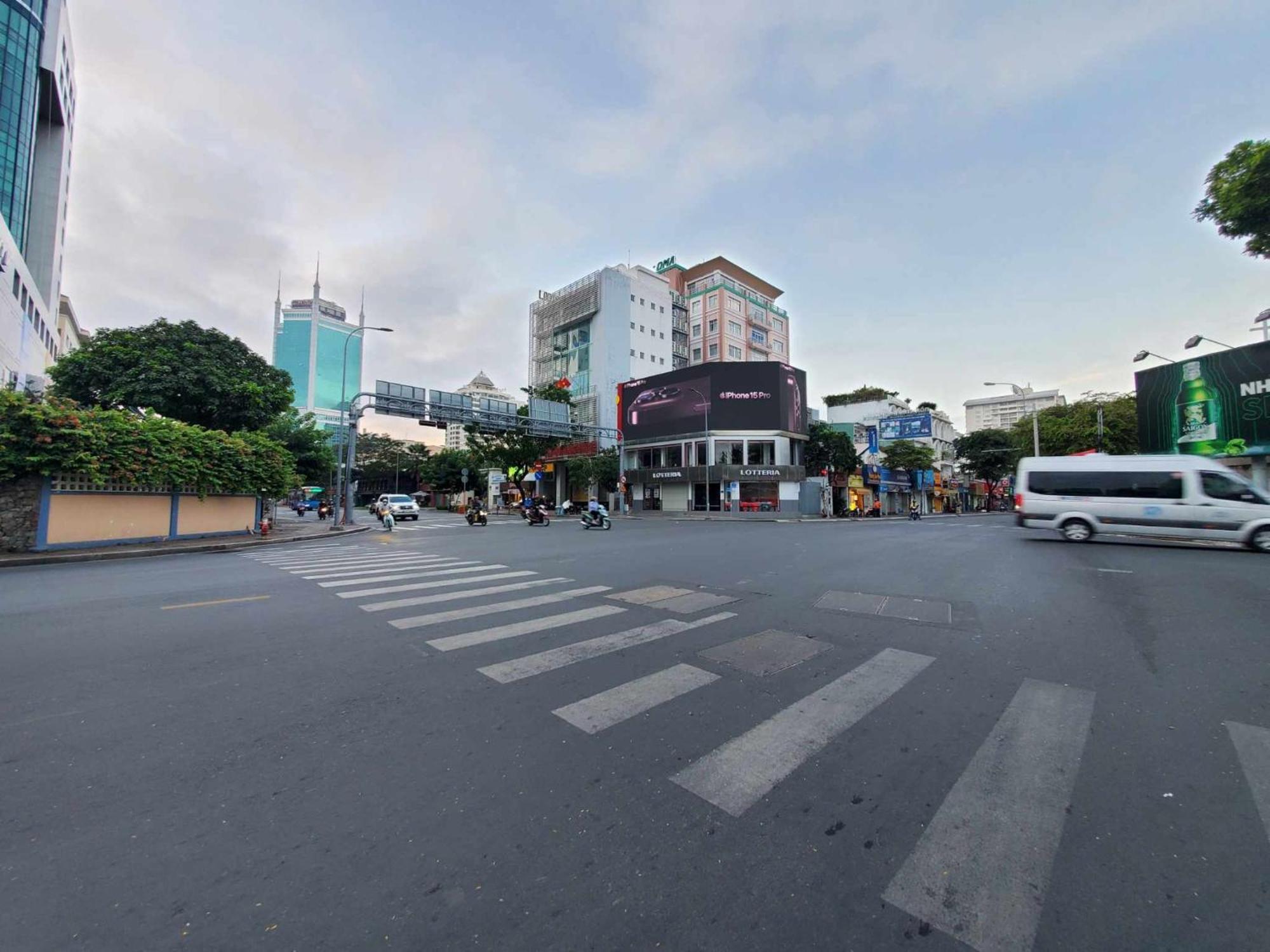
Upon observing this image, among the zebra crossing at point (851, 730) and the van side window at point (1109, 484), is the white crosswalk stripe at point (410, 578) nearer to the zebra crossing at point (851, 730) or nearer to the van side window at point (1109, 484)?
the zebra crossing at point (851, 730)

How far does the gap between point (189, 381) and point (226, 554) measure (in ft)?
41.5

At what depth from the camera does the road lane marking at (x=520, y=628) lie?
5.22 meters

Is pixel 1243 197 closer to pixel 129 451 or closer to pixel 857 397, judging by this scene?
pixel 129 451

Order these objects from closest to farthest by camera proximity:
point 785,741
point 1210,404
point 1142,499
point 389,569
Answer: point 785,741, point 389,569, point 1142,499, point 1210,404

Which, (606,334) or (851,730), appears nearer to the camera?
(851,730)

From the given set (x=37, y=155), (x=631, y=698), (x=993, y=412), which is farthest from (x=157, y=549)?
(x=993, y=412)

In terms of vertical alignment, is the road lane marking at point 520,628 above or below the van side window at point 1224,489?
below

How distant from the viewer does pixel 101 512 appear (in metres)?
15.4

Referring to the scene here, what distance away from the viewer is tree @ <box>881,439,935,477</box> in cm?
4938

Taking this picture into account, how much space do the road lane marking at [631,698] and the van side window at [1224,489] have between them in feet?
53.1

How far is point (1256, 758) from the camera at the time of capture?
115 inches

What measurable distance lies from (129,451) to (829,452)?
41980 millimetres

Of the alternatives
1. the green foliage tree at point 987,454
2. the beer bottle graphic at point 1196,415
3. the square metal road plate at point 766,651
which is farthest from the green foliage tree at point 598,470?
the square metal road plate at point 766,651

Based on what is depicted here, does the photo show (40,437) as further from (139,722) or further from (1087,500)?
(1087,500)
